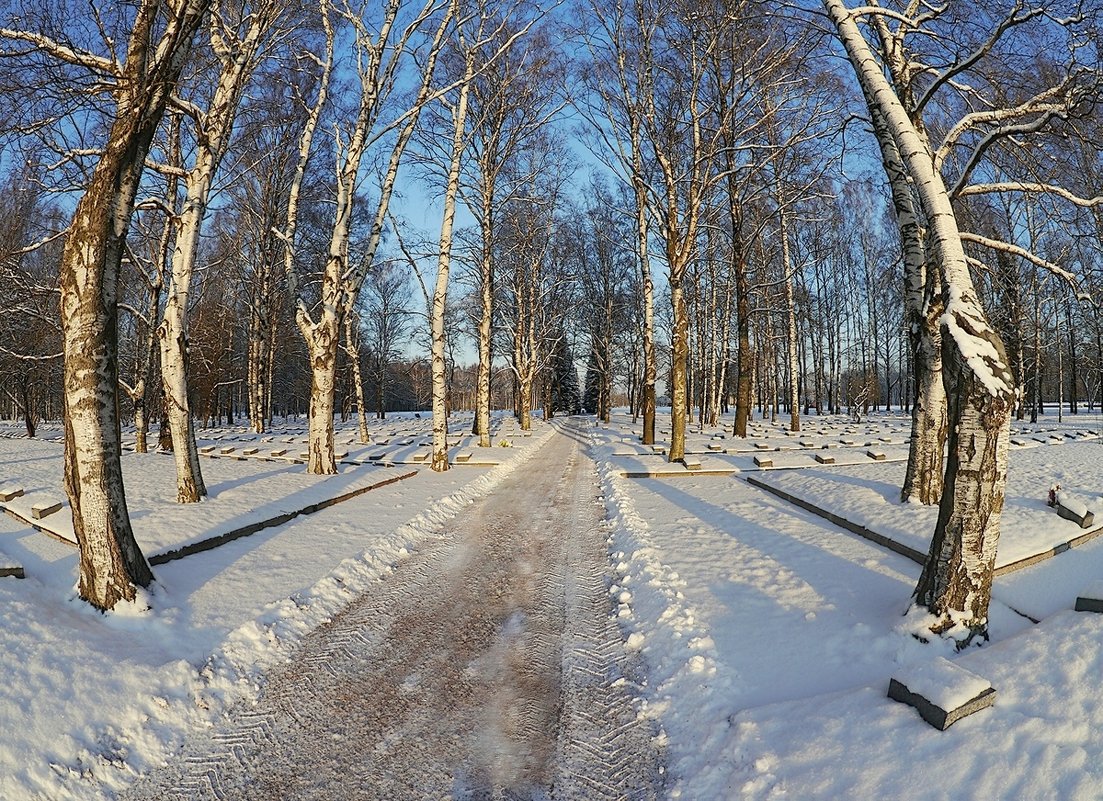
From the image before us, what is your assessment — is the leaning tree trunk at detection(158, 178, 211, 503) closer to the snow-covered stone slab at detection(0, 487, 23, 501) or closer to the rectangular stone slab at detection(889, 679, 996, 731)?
the snow-covered stone slab at detection(0, 487, 23, 501)

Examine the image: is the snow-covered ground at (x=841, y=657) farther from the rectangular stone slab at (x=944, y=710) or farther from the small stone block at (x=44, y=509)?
the small stone block at (x=44, y=509)

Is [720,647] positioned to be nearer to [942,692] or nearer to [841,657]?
[841,657]

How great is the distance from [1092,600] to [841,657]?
1547 mm

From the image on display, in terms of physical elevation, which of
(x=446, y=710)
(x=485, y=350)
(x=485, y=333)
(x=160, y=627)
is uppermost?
(x=485, y=333)

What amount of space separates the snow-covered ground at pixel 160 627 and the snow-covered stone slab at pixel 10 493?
0.56ft

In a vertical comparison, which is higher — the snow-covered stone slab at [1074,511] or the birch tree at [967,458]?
the birch tree at [967,458]

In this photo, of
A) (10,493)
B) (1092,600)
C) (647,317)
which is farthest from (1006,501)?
(10,493)

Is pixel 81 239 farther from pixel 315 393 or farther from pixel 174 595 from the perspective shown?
pixel 315 393

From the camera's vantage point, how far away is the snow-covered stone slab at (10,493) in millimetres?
7621

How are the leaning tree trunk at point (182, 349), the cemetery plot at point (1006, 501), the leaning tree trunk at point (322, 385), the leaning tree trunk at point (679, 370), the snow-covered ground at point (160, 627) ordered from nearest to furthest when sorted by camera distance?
the snow-covered ground at point (160, 627) < the cemetery plot at point (1006, 501) < the leaning tree trunk at point (182, 349) < the leaning tree trunk at point (322, 385) < the leaning tree trunk at point (679, 370)

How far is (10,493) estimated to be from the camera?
25.3 ft

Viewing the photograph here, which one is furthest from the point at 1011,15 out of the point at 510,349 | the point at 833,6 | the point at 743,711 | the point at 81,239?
the point at 510,349

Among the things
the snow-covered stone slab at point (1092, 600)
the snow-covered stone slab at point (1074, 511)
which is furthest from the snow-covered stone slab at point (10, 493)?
the snow-covered stone slab at point (1074, 511)

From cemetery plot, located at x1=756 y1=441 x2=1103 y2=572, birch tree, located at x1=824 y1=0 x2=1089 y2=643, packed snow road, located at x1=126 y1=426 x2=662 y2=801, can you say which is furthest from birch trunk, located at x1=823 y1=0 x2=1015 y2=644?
packed snow road, located at x1=126 y1=426 x2=662 y2=801
